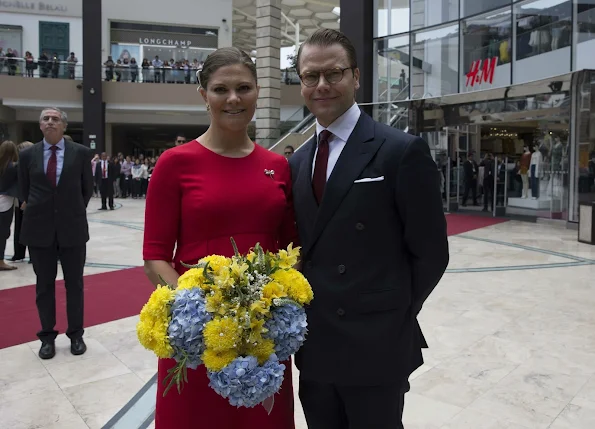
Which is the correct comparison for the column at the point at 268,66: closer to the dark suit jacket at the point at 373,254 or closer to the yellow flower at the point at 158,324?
the dark suit jacket at the point at 373,254

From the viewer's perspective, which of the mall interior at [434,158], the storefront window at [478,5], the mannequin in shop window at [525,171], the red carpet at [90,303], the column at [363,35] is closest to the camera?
the mall interior at [434,158]

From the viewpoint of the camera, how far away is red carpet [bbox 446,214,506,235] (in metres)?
12.1

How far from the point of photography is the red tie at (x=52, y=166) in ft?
14.0

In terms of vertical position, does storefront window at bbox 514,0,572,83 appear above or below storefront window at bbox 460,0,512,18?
below

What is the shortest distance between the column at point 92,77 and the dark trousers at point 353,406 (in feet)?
84.2

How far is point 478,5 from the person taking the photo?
14.5 m

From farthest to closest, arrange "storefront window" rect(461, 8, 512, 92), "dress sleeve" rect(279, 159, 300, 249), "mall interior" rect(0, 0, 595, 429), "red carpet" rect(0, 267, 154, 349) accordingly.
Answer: "storefront window" rect(461, 8, 512, 92)
"red carpet" rect(0, 267, 154, 349)
"mall interior" rect(0, 0, 595, 429)
"dress sleeve" rect(279, 159, 300, 249)

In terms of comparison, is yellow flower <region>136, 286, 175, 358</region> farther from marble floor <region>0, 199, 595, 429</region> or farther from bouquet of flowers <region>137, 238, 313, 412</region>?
marble floor <region>0, 199, 595, 429</region>

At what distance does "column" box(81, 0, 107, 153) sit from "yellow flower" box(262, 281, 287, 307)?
→ 25920mm

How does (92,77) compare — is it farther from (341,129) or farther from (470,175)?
(341,129)

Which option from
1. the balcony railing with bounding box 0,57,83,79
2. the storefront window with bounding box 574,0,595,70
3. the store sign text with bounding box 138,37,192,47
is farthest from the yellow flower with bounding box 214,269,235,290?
the store sign text with bounding box 138,37,192,47

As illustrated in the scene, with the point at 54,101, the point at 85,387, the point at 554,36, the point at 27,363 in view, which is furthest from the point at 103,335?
the point at 54,101

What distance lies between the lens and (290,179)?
2068mm

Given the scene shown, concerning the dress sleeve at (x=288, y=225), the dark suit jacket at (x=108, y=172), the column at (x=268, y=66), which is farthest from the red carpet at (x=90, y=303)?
the column at (x=268, y=66)
